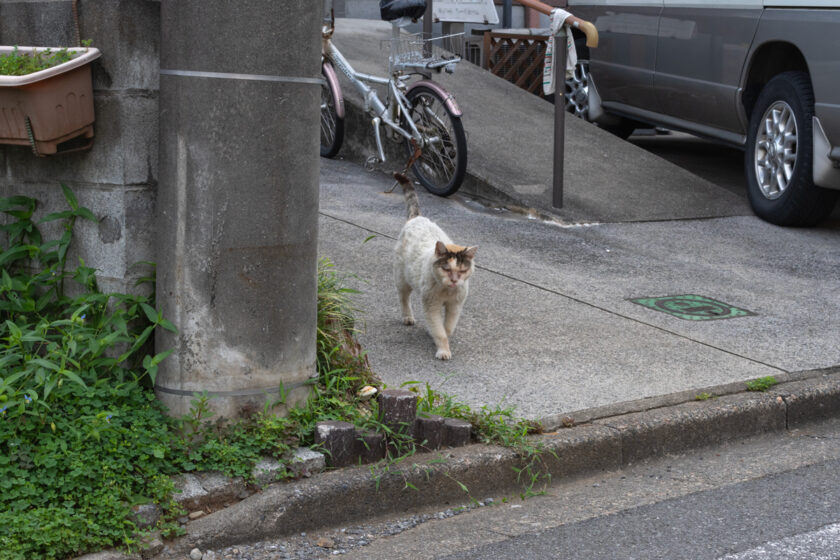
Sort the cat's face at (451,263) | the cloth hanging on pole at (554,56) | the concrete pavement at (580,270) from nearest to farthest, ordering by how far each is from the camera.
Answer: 1. the concrete pavement at (580,270)
2. the cat's face at (451,263)
3. the cloth hanging on pole at (554,56)

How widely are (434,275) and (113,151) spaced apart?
1.79m

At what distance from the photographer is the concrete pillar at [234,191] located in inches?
143

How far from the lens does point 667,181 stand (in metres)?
9.01

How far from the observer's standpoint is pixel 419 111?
27.5ft

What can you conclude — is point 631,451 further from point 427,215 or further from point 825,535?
point 427,215

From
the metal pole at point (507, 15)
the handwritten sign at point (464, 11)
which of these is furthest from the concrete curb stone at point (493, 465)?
the metal pole at point (507, 15)

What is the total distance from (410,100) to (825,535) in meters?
5.59

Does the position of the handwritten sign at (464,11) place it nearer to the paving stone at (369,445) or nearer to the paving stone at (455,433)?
the paving stone at (455,433)

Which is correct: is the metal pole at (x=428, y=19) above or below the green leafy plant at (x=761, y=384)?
above

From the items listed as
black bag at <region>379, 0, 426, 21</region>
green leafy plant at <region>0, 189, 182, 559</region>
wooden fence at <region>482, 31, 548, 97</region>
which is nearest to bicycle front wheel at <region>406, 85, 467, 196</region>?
black bag at <region>379, 0, 426, 21</region>

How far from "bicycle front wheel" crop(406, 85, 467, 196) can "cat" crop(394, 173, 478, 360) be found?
2.30 meters

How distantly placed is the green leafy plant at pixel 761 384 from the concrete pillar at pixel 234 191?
2.25 metres

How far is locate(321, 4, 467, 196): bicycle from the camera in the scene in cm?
797

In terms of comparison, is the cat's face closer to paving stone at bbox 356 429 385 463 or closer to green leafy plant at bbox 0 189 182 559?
paving stone at bbox 356 429 385 463
